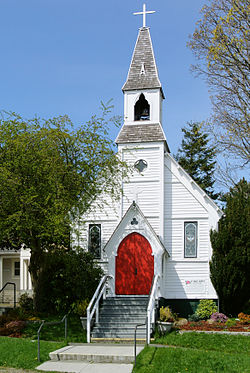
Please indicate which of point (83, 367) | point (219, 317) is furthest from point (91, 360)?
point (219, 317)

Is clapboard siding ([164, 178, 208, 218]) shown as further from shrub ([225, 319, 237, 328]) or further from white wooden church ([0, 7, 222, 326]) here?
shrub ([225, 319, 237, 328])

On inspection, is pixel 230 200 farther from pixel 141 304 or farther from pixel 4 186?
pixel 4 186

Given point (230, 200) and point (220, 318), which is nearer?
point (220, 318)

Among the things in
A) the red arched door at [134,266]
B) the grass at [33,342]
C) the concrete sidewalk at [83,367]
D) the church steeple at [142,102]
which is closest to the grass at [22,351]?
the grass at [33,342]

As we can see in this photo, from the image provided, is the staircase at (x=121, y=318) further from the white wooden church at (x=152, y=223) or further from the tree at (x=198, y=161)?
the tree at (x=198, y=161)

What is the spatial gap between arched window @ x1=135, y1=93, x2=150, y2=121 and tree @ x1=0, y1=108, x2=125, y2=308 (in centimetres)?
430

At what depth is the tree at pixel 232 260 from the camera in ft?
64.7

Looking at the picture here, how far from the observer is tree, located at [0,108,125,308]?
17.1 metres

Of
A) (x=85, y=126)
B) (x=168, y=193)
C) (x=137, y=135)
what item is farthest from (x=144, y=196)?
(x=85, y=126)

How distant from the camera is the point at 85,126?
1881 centimetres

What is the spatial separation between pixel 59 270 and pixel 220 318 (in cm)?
700

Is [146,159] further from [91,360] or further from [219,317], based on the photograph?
[91,360]

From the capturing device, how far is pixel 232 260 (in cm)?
1983

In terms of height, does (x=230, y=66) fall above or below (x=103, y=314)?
above
